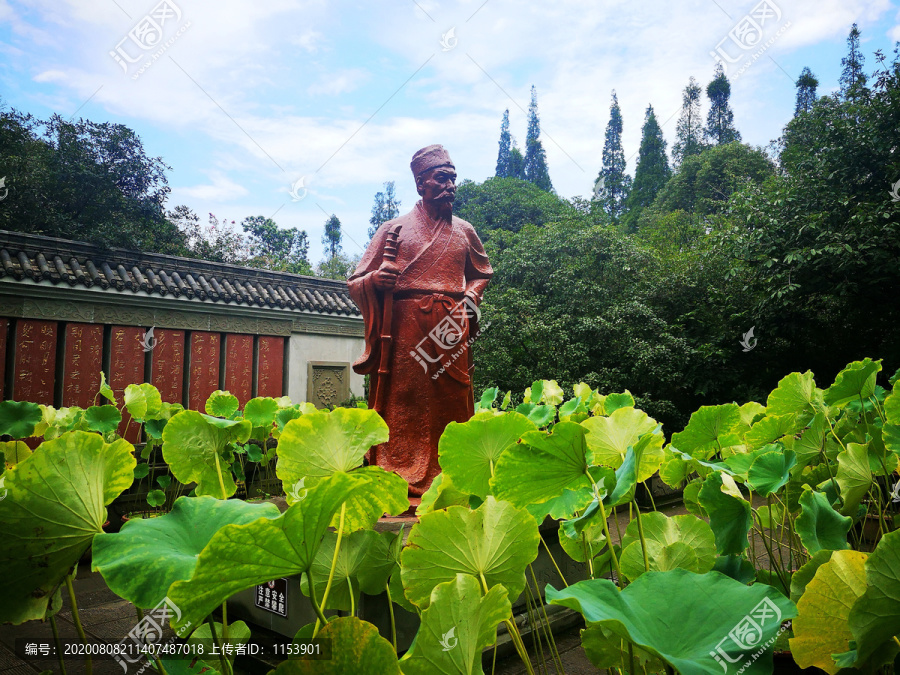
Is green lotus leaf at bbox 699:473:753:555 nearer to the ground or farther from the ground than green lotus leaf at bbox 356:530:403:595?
farther from the ground

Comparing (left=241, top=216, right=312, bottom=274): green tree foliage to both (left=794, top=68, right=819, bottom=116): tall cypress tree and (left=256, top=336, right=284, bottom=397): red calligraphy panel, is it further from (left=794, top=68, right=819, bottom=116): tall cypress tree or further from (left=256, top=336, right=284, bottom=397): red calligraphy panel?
(left=794, top=68, right=819, bottom=116): tall cypress tree

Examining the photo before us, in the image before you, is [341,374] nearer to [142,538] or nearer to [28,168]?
[28,168]

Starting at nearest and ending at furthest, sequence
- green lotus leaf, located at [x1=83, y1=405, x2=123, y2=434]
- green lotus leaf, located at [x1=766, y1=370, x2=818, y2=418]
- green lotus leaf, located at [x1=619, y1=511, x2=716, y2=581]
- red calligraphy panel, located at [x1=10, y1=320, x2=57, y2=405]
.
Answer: green lotus leaf, located at [x1=619, y1=511, x2=716, y2=581] < green lotus leaf, located at [x1=766, y1=370, x2=818, y2=418] < green lotus leaf, located at [x1=83, y1=405, x2=123, y2=434] < red calligraphy panel, located at [x1=10, y1=320, x2=57, y2=405]

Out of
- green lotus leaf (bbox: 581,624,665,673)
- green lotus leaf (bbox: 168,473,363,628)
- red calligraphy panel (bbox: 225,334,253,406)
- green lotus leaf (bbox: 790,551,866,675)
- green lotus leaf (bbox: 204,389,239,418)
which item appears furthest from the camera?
red calligraphy panel (bbox: 225,334,253,406)

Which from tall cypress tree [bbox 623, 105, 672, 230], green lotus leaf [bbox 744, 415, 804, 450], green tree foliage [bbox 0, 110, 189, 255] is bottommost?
green lotus leaf [bbox 744, 415, 804, 450]

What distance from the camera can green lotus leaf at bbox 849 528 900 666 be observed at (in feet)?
1.69

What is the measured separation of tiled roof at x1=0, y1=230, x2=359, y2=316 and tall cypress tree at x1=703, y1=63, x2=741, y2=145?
21.0 meters

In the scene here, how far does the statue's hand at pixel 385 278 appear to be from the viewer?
337 centimetres

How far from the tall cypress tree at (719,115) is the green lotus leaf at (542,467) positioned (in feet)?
90.0

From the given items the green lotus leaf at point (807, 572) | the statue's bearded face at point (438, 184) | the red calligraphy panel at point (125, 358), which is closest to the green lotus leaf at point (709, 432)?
the green lotus leaf at point (807, 572)

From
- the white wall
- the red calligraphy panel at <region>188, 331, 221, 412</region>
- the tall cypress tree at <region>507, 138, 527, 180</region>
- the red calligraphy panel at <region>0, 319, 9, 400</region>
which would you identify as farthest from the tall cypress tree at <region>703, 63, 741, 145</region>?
the red calligraphy panel at <region>0, 319, 9, 400</region>

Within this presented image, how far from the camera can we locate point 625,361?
9.23 meters

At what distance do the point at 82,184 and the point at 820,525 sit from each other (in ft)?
45.9

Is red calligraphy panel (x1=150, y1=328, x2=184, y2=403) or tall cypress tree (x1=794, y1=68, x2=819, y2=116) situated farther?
tall cypress tree (x1=794, y1=68, x2=819, y2=116)
